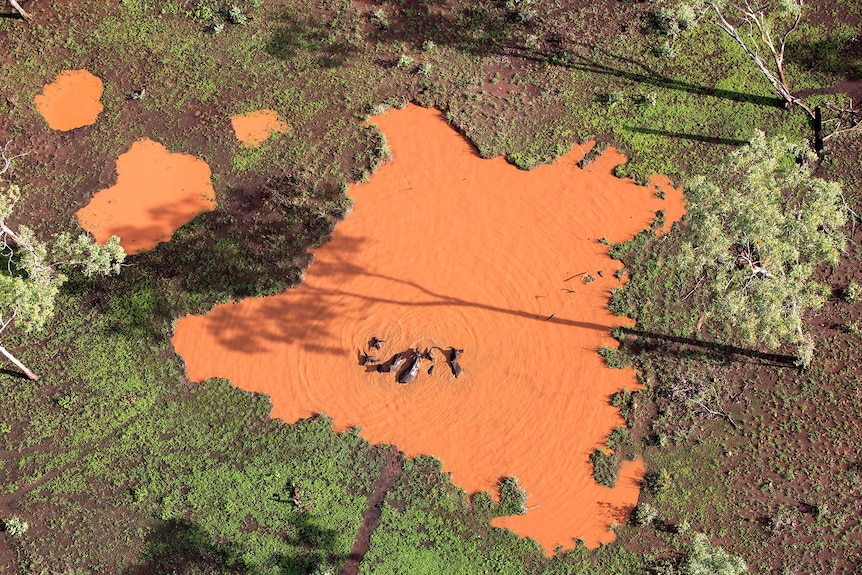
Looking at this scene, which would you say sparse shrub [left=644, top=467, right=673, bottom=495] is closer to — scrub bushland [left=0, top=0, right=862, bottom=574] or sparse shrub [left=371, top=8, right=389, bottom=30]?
scrub bushland [left=0, top=0, right=862, bottom=574]

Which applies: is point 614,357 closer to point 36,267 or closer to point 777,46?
point 777,46

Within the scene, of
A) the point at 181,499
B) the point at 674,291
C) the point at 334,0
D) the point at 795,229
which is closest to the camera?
the point at 795,229

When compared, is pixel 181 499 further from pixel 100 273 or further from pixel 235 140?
pixel 235 140

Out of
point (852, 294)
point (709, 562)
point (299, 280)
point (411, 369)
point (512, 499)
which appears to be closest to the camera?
point (709, 562)

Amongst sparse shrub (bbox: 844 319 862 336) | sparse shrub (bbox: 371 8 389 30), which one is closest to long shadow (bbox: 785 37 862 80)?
sparse shrub (bbox: 844 319 862 336)

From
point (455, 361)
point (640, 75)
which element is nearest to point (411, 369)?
point (455, 361)

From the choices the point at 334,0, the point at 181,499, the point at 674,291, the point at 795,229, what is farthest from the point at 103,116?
the point at 795,229
